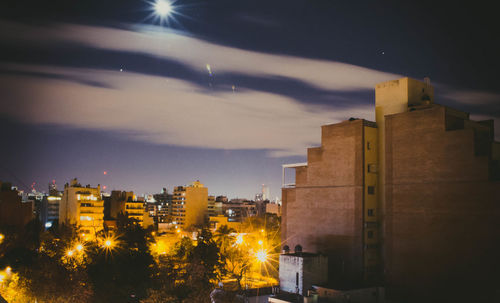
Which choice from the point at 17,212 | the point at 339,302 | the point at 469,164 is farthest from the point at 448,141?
the point at 17,212

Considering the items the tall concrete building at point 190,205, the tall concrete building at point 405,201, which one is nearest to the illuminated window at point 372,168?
the tall concrete building at point 405,201

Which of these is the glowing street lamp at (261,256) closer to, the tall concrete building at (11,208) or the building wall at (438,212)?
the building wall at (438,212)

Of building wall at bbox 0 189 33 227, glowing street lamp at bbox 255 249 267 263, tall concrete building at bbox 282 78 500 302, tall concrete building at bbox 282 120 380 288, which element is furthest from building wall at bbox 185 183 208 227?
tall concrete building at bbox 282 120 380 288

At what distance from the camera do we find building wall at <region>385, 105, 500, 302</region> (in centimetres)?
3297

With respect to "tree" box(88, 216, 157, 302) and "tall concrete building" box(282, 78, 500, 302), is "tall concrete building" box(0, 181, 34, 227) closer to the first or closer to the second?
"tree" box(88, 216, 157, 302)

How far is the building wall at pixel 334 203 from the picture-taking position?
44156mm

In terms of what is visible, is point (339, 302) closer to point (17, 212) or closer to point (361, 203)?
point (361, 203)

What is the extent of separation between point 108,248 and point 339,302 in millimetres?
25714

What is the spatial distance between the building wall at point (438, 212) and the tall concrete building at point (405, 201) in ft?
0.28

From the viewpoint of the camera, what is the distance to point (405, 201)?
3962 cm

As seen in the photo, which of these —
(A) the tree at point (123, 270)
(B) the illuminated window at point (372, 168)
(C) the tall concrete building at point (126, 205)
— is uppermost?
(B) the illuminated window at point (372, 168)

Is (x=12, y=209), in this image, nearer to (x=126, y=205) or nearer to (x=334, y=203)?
(x=126, y=205)

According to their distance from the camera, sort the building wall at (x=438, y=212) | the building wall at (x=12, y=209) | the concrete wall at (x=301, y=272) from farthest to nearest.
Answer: the building wall at (x=12, y=209)
the concrete wall at (x=301, y=272)
the building wall at (x=438, y=212)

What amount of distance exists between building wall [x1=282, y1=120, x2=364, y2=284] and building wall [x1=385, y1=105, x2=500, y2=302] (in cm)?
374
